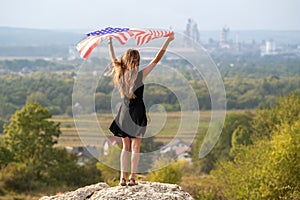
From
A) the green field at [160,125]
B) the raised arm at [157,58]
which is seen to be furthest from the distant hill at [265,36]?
the raised arm at [157,58]

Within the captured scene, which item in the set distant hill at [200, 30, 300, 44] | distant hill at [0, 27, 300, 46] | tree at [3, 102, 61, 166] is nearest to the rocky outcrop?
tree at [3, 102, 61, 166]

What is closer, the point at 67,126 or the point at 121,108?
the point at 121,108

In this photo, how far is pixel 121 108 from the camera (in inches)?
336

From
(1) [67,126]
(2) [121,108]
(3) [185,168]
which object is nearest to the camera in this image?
(2) [121,108]

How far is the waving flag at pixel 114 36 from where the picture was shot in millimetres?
8109

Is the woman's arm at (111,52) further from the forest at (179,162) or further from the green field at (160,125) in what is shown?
the green field at (160,125)

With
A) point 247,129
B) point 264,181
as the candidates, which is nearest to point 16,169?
point 264,181

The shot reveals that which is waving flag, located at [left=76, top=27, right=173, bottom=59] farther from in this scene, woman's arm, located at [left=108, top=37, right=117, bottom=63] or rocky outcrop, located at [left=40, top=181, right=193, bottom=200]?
rocky outcrop, located at [left=40, top=181, right=193, bottom=200]

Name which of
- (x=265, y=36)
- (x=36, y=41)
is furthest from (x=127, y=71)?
(x=265, y=36)

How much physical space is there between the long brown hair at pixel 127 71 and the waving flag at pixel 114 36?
234mm

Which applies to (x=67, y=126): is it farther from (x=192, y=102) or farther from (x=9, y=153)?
(x=192, y=102)

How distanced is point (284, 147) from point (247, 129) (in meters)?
29.8

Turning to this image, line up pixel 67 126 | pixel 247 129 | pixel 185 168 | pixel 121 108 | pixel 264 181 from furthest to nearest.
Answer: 1. pixel 67 126
2. pixel 185 168
3. pixel 247 129
4. pixel 264 181
5. pixel 121 108

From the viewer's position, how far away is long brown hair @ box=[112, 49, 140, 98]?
833 cm
